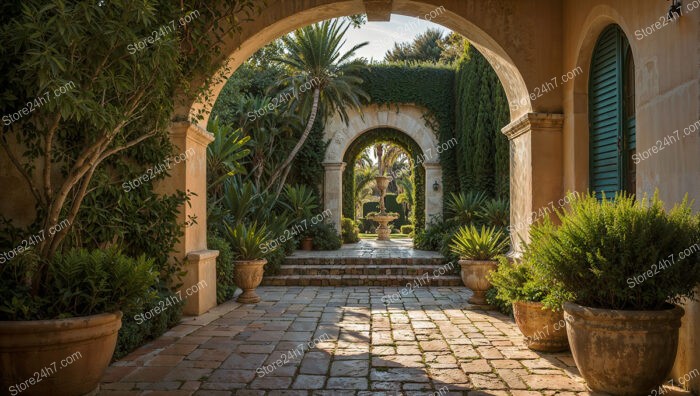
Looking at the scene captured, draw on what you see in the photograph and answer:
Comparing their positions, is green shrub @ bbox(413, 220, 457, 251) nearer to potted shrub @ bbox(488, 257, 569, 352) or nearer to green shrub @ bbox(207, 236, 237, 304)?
green shrub @ bbox(207, 236, 237, 304)

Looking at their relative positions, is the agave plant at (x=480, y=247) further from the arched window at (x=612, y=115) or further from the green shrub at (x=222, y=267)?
the green shrub at (x=222, y=267)

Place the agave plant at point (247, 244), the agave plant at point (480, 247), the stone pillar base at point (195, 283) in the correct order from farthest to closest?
the agave plant at point (247, 244), the agave plant at point (480, 247), the stone pillar base at point (195, 283)

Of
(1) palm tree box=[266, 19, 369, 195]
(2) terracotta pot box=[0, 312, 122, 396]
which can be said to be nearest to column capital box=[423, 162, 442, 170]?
(1) palm tree box=[266, 19, 369, 195]

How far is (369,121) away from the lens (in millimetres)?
15945

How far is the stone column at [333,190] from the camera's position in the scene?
51.1ft

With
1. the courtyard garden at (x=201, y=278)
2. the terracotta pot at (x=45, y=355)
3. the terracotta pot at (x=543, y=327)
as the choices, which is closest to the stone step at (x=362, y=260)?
the courtyard garden at (x=201, y=278)

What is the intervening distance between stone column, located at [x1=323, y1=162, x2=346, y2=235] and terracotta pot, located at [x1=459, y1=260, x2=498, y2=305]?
8439mm

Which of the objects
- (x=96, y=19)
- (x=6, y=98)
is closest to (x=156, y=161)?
(x=6, y=98)

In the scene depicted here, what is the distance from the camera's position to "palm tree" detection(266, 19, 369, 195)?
1372cm

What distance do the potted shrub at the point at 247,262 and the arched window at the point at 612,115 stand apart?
15.9 feet

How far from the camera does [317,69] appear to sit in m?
13.8

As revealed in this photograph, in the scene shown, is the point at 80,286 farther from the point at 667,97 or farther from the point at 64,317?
the point at 667,97

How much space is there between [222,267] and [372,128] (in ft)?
30.6

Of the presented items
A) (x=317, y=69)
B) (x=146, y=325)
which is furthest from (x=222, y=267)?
(x=317, y=69)
